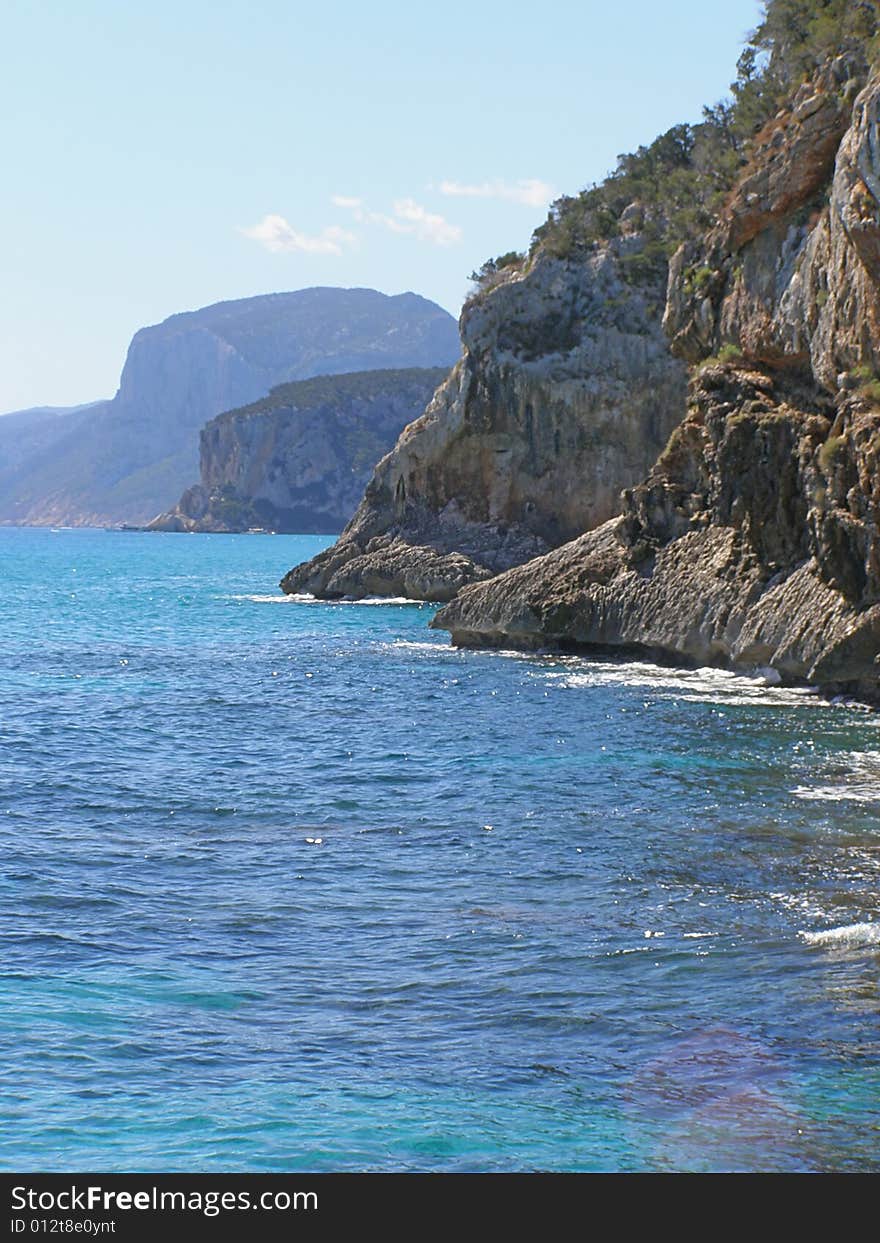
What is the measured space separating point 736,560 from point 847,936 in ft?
81.9

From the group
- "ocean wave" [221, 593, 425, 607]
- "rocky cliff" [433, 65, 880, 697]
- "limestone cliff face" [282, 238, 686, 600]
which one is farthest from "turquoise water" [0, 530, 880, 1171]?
"limestone cliff face" [282, 238, 686, 600]

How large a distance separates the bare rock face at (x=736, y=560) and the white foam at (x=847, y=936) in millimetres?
17975

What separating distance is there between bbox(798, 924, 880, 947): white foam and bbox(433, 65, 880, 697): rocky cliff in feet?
59.1

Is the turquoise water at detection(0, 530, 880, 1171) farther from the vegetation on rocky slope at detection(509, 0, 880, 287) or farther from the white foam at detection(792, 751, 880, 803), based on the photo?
the vegetation on rocky slope at detection(509, 0, 880, 287)

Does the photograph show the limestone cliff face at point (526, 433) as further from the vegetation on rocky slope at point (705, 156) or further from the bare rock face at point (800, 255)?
the bare rock face at point (800, 255)

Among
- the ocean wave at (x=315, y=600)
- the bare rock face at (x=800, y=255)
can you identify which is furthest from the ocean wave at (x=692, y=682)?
the ocean wave at (x=315, y=600)

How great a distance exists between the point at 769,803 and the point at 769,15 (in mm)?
38838

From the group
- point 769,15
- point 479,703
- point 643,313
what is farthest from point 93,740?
point 643,313

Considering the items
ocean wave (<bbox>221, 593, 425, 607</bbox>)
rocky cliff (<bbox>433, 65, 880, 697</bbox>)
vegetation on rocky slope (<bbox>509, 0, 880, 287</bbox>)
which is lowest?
ocean wave (<bbox>221, 593, 425, 607</bbox>)

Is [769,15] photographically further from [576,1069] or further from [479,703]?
[576,1069]

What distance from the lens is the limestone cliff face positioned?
7581cm

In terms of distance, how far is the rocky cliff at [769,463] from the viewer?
113 feet

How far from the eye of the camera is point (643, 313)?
75.4m

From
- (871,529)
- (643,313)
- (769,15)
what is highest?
(769,15)
